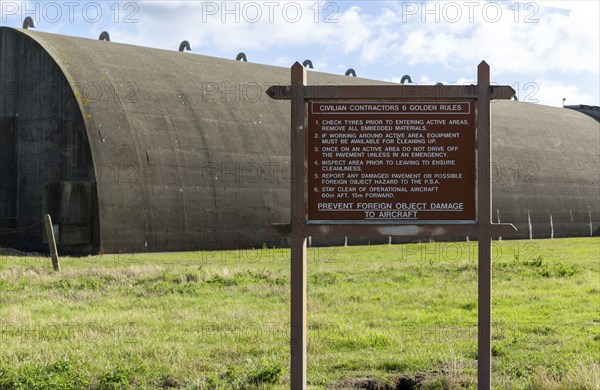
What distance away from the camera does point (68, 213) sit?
25.1m

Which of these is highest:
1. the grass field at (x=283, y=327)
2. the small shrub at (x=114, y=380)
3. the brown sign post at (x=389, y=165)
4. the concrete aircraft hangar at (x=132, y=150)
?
the concrete aircraft hangar at (x=132, y=150)

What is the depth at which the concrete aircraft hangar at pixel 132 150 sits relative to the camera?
2530 cm

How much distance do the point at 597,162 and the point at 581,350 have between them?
37.0 m

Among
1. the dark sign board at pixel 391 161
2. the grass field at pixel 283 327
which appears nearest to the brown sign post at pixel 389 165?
the dark sign board at pixel 391 161

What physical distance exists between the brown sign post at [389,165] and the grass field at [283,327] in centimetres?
121

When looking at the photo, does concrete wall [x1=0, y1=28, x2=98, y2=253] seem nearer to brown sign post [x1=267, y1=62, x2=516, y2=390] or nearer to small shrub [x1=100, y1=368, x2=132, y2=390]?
small shrub [x1=100, y1=368, x2=132, y2=390]

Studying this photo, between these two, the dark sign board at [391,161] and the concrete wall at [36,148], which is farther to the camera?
the concrete wall at [36,148]

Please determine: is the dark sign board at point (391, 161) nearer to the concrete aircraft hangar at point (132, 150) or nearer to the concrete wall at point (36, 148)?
the concrete aircraft hangar at point (132, 150)

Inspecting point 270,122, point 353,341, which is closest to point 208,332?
point 353,341

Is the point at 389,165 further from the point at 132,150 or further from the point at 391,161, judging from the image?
the point at 132,150

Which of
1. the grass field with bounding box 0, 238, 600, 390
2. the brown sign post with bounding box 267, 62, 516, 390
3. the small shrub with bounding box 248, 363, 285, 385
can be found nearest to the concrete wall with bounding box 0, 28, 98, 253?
the grass field with bounding box 0, 238, 600, 390

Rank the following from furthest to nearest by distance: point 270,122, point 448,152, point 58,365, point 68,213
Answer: point 270,122 < point 68,213 < point 58,365 < point 448,152

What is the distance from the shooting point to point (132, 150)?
2583cm

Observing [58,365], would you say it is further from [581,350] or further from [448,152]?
[581,350]
